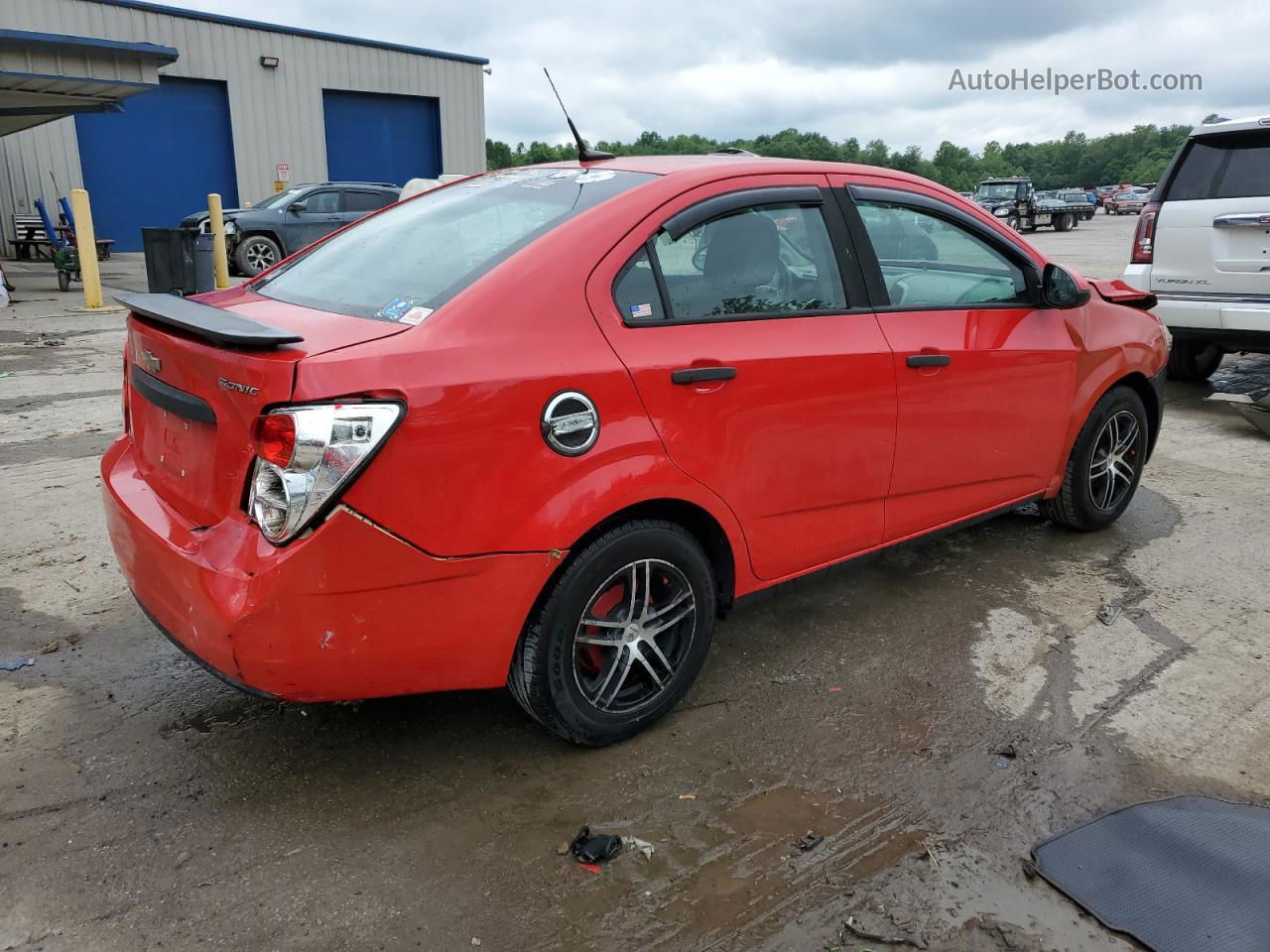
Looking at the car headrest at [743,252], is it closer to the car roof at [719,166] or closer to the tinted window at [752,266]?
the tinted window at [752,266]

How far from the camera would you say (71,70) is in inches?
504

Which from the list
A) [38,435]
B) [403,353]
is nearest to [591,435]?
[403,353]

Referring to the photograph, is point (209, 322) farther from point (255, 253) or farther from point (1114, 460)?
point (255, 253)

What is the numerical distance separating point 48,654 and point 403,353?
6.88 feet

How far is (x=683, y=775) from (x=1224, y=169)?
257 inches

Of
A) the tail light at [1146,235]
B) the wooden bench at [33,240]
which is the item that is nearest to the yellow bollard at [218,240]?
the wooden bench at [33,240]

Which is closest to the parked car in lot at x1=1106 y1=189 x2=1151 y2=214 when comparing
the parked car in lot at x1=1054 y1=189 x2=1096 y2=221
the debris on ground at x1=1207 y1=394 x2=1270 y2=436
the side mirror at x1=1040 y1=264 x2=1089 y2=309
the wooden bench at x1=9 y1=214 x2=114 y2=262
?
the parked car in lot at x1=1054 y1=189 x2=1096 y2=221

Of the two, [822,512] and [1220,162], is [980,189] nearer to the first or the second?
[1220,162]

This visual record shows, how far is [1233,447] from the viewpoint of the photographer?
6520 millimetres

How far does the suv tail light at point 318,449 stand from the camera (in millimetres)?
2312

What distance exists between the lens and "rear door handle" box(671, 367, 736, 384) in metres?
2.86

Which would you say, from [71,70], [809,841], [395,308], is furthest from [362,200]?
[809,841]

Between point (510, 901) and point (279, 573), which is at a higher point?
point (279, 573)

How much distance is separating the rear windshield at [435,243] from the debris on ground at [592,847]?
1.42 metres
